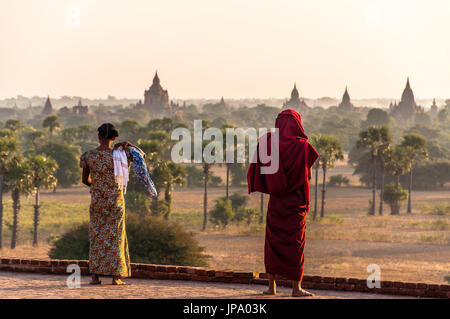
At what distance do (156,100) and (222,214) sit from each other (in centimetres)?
12532

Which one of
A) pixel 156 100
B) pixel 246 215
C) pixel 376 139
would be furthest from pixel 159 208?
pixel 156 100

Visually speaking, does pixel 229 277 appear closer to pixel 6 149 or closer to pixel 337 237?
pixel 337 237

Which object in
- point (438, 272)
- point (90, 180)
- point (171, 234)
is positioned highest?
point (90, 180)

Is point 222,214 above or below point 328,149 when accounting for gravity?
below

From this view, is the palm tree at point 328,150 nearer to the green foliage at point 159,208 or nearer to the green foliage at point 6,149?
the green foliage at point 159,208

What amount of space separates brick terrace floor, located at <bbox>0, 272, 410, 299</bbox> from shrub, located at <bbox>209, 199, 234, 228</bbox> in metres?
27.9

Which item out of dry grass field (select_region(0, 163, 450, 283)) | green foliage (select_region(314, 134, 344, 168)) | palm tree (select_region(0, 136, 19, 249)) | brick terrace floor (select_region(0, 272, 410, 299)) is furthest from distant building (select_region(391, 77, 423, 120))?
brick terrace floor (select_region(0, 272, 410, 299))

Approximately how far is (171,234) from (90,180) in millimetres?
11880

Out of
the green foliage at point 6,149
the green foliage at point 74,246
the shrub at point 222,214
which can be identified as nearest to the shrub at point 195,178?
the shrub at point 222,214

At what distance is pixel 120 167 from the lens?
23.1 ft

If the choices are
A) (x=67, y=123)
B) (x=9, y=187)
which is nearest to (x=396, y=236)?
(x=9, y=187)

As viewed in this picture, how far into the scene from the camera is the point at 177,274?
26.2 feet

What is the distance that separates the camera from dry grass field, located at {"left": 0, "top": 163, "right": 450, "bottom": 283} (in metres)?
24.8

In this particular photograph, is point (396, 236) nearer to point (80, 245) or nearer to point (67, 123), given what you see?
point (80, 245)
